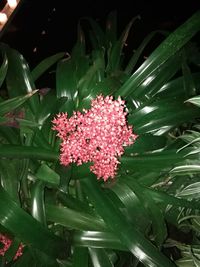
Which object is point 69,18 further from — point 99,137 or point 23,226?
point 23,226

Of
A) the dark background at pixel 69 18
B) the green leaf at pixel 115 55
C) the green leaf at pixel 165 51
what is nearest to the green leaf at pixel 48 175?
the green leaf at pixel 165 51

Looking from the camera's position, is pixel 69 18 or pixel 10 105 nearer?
pixel 10 105

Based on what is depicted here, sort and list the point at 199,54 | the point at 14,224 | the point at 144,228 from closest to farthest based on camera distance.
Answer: the point at 14,224 < the point at 144,228 < the point at 199,54

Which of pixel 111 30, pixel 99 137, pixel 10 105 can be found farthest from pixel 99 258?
pixel 111 30

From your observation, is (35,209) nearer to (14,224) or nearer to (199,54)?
(14,224)

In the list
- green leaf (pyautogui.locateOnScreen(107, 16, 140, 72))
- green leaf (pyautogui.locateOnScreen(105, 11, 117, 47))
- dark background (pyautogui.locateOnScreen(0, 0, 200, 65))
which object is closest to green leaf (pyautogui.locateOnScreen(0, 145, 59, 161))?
green leaf (pyautogui.locateOnScreen(107, 16, 140, 72))

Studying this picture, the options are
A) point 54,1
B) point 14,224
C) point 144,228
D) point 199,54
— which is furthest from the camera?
point 54,1

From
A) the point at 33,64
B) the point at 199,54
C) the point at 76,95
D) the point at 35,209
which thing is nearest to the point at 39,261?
the point at 35,209
